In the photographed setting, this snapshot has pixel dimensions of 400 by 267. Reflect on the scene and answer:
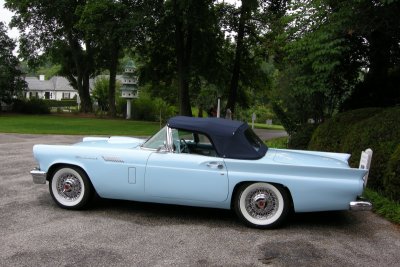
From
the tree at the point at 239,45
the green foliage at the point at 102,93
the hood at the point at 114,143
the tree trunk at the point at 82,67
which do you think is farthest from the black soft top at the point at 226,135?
the green foliage at the point at 102,93

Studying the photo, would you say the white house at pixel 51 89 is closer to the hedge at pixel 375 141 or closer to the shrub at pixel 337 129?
the shrub at pixel 337 129

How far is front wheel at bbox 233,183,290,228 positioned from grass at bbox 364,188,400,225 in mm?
1762

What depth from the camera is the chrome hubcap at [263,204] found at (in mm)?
5395

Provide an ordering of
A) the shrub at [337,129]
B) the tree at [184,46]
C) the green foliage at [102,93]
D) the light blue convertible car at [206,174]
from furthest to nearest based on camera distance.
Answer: the green foliage at [102,93] < the tree at [184,46] < the shrub at [337,129] < the light blue convertible car at [206,174]

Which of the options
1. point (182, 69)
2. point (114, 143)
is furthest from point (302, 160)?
point (182, 69)

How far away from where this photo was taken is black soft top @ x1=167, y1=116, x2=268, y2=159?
5.57 metres

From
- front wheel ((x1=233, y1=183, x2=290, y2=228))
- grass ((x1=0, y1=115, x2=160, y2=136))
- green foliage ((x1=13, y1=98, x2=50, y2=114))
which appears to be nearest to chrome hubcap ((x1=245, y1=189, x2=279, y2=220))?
front wheel ((x1=233, y1=183, x2=290, y2=228))

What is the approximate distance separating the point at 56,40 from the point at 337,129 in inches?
1485

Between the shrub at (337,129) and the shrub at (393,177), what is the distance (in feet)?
8.69

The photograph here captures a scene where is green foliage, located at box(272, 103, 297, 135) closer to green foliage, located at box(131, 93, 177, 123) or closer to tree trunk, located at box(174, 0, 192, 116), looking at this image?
tree trunk, located at box(174, 0, 192, 116)

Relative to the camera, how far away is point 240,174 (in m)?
5.38

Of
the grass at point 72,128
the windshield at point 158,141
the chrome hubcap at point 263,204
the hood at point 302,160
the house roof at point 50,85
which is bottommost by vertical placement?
the grass at point 72,128

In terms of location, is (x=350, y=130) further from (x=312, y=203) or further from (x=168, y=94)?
(x=168, y=94)

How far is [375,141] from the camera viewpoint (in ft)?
Answer: 25.5
